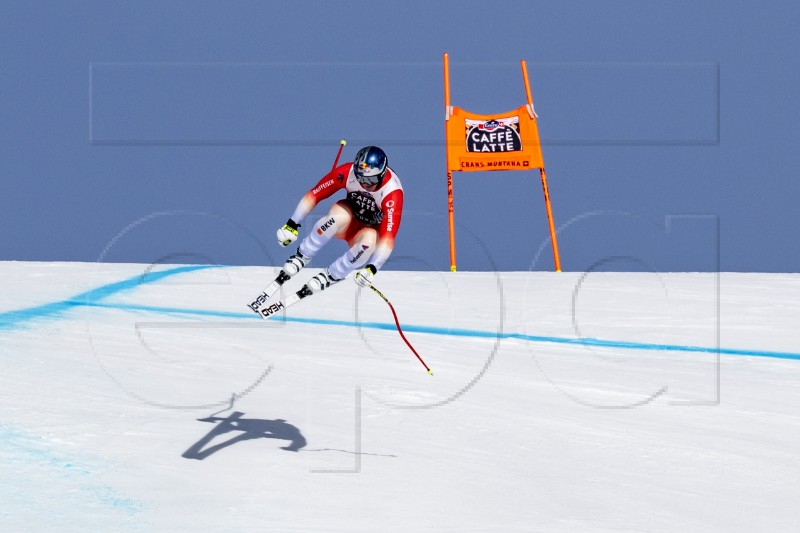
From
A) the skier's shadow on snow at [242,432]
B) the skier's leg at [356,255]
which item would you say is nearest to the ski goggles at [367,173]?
the skier's leg at [356,255]

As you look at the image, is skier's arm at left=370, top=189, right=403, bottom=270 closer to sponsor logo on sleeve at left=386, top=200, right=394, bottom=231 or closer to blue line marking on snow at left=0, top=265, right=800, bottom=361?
sponsor logo on sleeve at left=386, top=200, right=394, bottom=231

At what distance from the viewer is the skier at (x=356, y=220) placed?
2.68m

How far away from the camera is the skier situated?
8.79 ft

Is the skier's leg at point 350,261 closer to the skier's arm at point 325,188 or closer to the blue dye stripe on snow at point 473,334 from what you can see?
the skier's arm at point 325,188

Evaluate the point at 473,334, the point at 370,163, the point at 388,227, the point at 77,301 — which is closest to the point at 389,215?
the point at 388,227

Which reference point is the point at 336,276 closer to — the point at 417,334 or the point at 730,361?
the point at 417,334

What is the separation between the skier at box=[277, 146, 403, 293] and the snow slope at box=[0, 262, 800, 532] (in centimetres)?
47

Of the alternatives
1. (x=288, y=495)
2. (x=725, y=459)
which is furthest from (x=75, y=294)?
(x=725, y=459)

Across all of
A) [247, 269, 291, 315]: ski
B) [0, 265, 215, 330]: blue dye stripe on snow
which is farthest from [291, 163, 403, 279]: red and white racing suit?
[0, 265, 215, 330]: blue dye stripe on snow

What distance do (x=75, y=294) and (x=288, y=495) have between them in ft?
17.8

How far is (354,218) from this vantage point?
2.83 metres

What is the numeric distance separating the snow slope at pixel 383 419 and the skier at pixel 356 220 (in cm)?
47

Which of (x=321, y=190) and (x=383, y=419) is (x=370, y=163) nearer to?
(x=321, y=190)

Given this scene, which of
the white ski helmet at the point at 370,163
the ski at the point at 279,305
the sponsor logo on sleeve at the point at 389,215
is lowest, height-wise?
the ski at the point at 279,305
